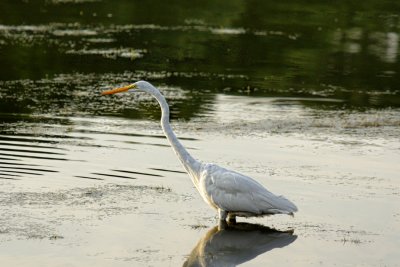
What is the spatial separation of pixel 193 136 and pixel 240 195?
16.4 feet

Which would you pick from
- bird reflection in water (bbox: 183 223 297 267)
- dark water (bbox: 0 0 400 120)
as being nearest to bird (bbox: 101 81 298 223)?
bird reflection in water (bbox: 183 223 297 267)

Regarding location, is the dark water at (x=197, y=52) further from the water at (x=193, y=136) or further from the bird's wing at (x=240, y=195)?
the bird's wing at (x=240, y=195)

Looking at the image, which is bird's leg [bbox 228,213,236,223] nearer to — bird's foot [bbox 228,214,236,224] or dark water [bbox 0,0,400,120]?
bird's foot [bbox 228,214,236,224]

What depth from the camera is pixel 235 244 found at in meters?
10.3

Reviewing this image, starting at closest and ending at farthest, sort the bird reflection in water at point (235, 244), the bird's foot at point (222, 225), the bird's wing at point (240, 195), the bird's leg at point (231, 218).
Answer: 1. the bird reflection in water at point (235, 244)
2. the bird's wing at point (240, 195)
3. the bird's foot at point (222, 225)
4. the bird's leg at point (231, 218)

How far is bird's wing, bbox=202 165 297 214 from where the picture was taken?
34.7 feet

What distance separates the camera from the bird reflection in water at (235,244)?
9.72m

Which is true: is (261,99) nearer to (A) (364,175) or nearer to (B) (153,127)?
(B) (153,127)

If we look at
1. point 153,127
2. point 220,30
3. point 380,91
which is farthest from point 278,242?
point 220,30

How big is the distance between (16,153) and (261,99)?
626 cm

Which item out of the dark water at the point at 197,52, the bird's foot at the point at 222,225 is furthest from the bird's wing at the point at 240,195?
the dark water at the point at 197,52

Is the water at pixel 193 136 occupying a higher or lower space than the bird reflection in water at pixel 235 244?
lower

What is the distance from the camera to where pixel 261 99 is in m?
19.0

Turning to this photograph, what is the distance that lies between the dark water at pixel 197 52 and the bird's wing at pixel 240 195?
21.4ft
